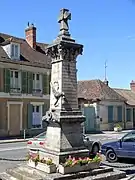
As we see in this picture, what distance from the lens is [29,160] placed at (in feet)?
33.4

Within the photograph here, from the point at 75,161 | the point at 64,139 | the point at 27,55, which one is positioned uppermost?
the point at 27,55

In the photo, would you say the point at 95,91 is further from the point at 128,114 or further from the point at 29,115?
the point at 29,115

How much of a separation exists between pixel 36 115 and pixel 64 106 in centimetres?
1826

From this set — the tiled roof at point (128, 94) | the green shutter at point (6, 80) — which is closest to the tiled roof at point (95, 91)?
the tiled roof at point (128, 94)

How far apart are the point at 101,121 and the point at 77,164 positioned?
2522cm

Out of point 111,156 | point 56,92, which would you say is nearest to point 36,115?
point 111,156

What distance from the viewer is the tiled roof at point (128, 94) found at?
40725 mm

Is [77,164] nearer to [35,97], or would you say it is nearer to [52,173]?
[52,173]

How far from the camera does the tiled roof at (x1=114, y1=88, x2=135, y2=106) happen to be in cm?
4072

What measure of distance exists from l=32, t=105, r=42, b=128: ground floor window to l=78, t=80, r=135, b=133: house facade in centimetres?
559

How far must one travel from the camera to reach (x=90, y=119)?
110 feet

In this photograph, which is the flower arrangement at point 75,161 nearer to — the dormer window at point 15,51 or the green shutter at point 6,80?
the green shutter at point 6,80

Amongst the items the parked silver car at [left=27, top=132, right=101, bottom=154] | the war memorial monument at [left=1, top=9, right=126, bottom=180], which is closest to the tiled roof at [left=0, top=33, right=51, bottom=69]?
the parked silver car at [left=27, top=132, right=101, bottom=154]

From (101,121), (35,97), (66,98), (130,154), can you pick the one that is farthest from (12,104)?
(66,98)
